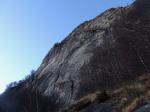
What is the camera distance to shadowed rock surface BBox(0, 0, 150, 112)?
4456 centimetres

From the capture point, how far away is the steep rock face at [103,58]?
4559 cm

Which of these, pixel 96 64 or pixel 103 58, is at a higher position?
pixel 103 58

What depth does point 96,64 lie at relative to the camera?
1964 inches

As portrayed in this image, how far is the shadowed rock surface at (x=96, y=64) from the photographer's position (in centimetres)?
4456

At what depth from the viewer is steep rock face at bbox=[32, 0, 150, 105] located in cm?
4559

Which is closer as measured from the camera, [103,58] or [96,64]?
[96,64]

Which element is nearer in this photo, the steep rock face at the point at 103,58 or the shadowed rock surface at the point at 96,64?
the shadowed rock surface at the point at 96,64

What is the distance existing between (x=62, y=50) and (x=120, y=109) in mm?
40805

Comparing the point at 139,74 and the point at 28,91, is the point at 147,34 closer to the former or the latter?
the point at 139,74

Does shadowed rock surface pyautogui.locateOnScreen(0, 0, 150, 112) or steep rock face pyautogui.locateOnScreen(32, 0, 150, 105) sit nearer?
shadowed rock surface pyautogui.locateOnScreen(0, 0, 150, 112)

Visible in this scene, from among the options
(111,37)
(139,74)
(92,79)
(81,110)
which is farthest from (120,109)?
(111,37)

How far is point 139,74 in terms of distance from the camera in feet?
141

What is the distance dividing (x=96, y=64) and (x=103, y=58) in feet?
4.90

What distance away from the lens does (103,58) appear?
5056 centimetres
